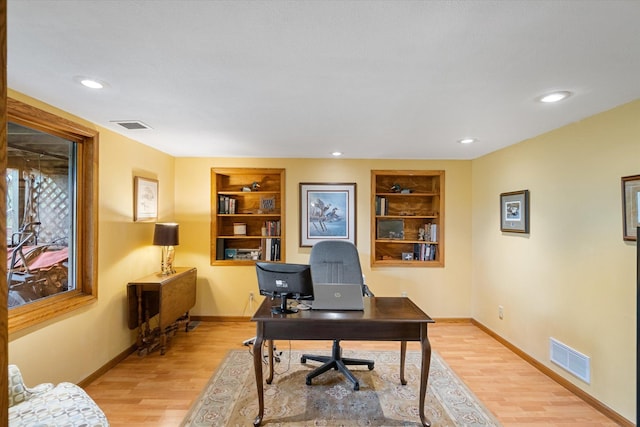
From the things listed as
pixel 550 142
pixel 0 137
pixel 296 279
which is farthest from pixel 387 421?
pixel 550 142

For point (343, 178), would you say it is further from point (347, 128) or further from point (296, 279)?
point (296, 279)

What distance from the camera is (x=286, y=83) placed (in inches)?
72.5

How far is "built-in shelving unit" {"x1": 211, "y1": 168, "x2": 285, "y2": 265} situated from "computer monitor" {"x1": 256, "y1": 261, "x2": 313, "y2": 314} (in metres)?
2.06

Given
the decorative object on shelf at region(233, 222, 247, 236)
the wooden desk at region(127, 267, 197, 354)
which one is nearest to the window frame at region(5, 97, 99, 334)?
the wooden desk at region(127, 267, 197, 354)

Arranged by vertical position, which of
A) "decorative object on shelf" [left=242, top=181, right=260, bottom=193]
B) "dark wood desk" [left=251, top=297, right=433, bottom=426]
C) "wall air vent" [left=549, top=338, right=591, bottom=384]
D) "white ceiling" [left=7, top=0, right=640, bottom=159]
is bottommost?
"wall air vent" [left=549, top=338, right=591, bottom=384]

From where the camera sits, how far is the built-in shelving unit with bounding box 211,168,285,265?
4273 millimetres

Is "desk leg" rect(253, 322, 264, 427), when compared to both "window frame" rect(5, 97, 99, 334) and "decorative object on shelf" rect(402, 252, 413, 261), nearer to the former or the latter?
"window frame" rect(5, 97, 99, 334)

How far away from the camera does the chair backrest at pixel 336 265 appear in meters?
3.03

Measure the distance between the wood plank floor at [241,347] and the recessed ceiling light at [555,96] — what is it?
88.5 inches

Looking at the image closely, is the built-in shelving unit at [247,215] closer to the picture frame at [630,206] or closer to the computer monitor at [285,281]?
the computer monitor at [285,281]

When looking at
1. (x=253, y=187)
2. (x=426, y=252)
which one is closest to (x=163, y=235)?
(x=253, y=187)

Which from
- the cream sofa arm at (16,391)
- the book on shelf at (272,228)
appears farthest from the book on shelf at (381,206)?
the cream sofa arm at (16,391)

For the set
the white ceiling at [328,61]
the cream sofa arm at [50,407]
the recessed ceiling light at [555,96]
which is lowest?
the cream sofa arm at [50,407]

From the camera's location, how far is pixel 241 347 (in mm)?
3451
